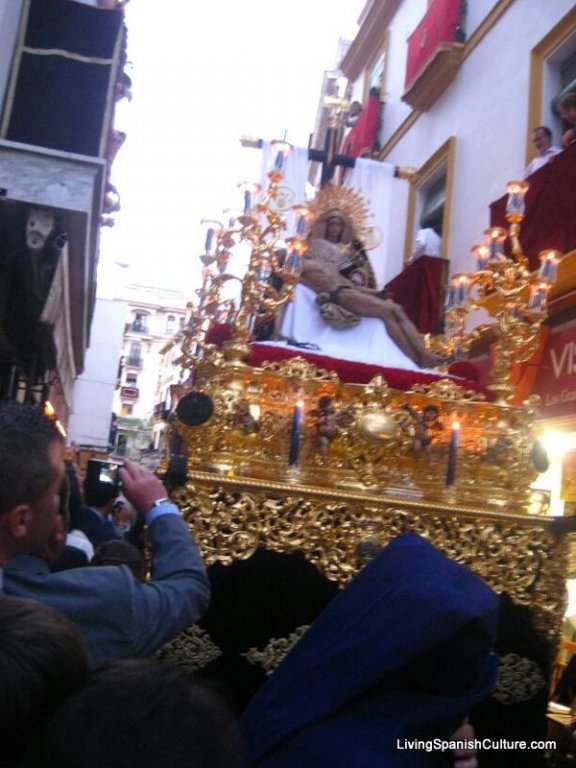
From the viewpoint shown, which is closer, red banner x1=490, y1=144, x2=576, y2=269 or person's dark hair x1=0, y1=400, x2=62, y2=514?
person's dark hair x1=0, y1=400, x2=62, y2=514

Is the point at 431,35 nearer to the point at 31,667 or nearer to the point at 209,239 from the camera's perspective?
the point at 209,239

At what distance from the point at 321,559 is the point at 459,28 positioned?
814 centimetres

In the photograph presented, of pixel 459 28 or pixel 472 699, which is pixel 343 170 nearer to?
pixel 459 28

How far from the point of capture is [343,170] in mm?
8164

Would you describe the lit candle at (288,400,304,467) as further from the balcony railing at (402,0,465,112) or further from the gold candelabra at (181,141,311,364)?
the balcony railing at (402,0,465,112)

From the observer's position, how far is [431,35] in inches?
359

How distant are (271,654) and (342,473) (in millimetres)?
820

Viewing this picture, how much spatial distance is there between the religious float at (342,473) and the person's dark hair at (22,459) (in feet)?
4.05

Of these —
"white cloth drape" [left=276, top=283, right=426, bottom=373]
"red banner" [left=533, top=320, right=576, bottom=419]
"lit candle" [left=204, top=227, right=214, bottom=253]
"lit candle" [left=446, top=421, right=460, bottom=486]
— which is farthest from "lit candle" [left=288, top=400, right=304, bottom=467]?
"red banner" [left=533, top=320, right=576, bottom=419]

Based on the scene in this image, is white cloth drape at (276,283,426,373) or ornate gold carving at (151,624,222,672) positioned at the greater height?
white cloth drape at (276,283,426,373)

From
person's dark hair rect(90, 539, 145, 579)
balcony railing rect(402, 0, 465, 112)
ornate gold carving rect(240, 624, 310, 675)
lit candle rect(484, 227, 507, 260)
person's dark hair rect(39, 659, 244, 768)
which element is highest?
balcony railing rect(402, 0, 465, 112)

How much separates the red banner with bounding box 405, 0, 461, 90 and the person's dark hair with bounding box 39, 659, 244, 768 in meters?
9.34

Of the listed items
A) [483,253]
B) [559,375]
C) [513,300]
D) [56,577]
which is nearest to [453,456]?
[513,300]

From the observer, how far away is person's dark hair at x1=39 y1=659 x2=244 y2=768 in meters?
0.72
